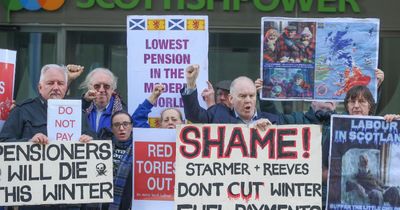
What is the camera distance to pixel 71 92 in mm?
9328

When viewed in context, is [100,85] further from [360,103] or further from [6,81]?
[360,103]

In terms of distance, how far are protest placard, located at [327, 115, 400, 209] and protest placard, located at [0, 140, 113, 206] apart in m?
1.67

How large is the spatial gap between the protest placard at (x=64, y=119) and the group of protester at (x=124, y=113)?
7 centimetres

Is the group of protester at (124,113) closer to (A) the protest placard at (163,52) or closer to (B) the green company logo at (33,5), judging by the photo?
(A) the protest placard at (163,52)

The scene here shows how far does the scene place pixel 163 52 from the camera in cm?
654

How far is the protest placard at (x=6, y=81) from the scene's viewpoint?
19.5 feet

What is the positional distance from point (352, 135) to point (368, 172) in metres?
0.29

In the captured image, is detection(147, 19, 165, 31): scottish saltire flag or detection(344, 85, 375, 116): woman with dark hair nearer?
detection(344, 85, 375, 116): woman with dark hair

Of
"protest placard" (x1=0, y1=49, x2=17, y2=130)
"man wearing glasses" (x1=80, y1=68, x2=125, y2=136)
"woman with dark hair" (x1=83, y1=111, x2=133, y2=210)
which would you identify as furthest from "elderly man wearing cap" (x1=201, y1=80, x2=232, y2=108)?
"protest placard" (x1=0, y1=49, x2=17, y2=130)

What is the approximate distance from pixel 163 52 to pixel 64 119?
1347mm

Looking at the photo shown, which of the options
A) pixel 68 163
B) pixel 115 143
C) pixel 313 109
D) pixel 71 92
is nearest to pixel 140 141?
pixel 115 143

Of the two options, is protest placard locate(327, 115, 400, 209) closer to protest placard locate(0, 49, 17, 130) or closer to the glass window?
protest placard locate(0, 49, 17, 130)

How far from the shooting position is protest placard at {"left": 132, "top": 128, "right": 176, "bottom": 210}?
5.97 m

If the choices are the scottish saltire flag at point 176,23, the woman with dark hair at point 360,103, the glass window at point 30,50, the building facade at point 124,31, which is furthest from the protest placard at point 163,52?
the glass window at point 30,50
